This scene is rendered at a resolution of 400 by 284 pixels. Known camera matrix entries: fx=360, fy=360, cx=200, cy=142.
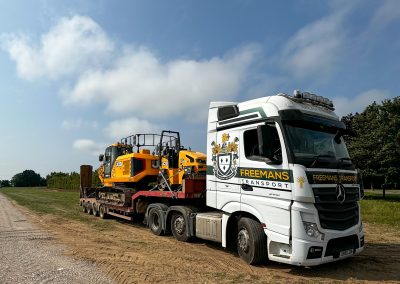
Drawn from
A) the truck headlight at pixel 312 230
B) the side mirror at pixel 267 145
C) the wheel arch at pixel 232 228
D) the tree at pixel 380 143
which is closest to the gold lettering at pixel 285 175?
the side mirror at pixel 267 145

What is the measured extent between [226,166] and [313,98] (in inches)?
96.4

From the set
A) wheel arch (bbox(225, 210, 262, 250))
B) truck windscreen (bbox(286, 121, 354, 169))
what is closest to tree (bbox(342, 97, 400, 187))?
truck windscreen (bbox(286, 121, 354, 169))

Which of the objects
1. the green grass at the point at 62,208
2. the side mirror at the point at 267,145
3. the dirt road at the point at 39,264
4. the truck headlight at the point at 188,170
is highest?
the side mirror at the point at 267,145

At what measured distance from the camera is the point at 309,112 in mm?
7488

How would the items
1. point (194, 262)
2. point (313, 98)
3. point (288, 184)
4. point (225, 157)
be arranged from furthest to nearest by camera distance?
point (225, 157)
point (313, 98)
point (194, 262)
point (288, 184)

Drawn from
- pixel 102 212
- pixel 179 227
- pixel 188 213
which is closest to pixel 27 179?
pixel 102 212

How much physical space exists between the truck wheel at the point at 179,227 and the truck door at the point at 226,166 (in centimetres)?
187

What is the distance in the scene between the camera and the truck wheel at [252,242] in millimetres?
7133

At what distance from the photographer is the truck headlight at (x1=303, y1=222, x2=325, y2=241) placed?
6.49 meters

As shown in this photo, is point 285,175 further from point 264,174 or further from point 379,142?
point 379,142

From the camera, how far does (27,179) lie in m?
127

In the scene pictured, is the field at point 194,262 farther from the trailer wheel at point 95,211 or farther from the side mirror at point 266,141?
the trailer wheel at point 95,211

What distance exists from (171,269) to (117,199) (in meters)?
7.56

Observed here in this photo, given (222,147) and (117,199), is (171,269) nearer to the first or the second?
(222,147)
